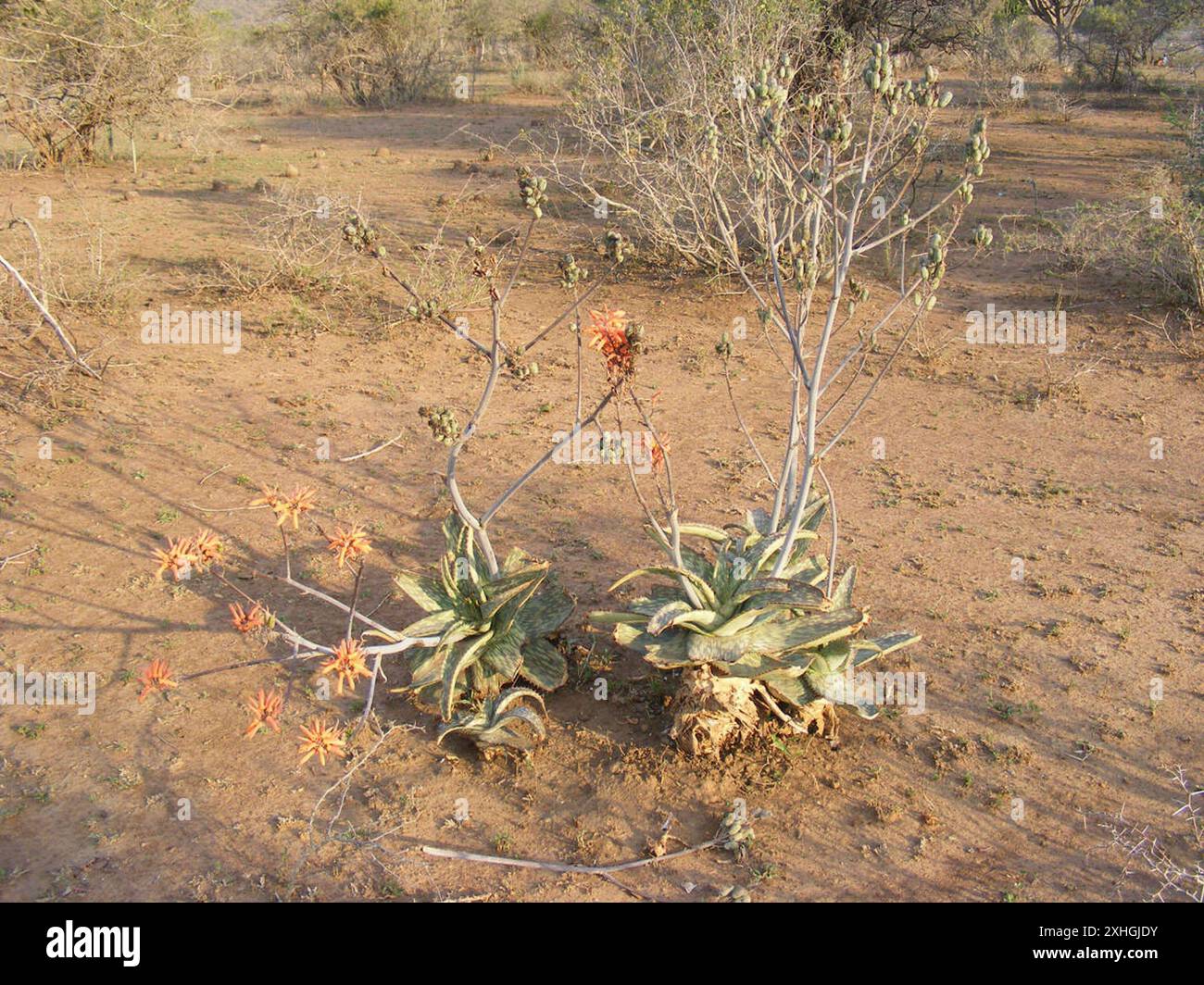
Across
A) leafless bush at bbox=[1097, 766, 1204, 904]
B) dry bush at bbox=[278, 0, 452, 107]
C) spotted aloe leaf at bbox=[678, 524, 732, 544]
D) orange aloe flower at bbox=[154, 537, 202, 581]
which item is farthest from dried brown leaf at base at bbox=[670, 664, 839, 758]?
dry bush at bbox=[278, 0, 452, 107]

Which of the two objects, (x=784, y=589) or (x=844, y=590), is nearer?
(x=784, y=589)

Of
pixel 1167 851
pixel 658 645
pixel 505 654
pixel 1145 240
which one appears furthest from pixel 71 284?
pixel 1145 240

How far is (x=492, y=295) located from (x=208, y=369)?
15.0 ft

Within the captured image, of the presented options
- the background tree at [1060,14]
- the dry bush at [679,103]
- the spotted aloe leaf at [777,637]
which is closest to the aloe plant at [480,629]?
the spotted aloe leaf at [777,637]

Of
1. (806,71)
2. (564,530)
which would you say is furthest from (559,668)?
(806,71)

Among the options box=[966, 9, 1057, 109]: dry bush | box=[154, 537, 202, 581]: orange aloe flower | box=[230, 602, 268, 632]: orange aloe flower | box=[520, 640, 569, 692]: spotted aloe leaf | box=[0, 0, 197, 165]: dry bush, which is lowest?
box=[520, 640, 569, 692]: spotted aloe leaf

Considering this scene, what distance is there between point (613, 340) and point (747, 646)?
1.27 m

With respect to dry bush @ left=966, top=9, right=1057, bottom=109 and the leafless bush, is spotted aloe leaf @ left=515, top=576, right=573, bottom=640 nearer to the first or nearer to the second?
the leafless bush

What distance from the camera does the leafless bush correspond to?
128 inches

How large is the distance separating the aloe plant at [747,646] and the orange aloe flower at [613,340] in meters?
0.76

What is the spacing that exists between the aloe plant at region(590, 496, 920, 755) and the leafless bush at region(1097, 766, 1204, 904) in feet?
3.10

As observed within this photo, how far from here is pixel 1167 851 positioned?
3.40 meters

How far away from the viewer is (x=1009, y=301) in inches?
348

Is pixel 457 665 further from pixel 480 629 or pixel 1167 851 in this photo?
pixel 1167 851
